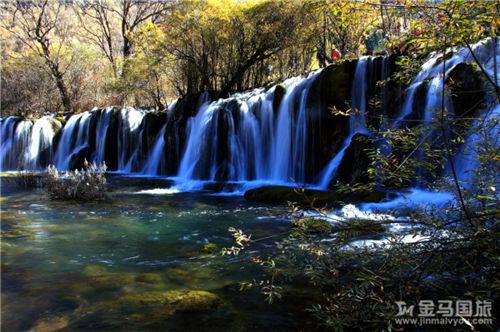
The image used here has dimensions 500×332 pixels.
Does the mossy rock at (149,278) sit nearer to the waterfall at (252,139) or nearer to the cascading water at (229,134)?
the cascading water at (229,134)

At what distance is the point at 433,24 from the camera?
3.29 m

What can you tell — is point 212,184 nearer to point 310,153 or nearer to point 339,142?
point 310,153

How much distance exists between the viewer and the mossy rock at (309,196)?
982cm

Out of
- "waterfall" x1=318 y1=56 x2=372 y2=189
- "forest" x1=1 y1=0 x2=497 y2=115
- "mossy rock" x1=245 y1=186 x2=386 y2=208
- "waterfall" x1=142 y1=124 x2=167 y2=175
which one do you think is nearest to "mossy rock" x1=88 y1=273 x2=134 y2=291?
"mossy rock" x1=245 y1=186 x2=386 y2=208

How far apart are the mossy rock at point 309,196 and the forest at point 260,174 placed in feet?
0.26

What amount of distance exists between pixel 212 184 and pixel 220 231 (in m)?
6.18

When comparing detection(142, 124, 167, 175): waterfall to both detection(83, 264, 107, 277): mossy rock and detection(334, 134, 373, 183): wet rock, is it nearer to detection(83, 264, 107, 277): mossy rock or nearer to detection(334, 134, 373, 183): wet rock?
detection(334, 134, 373, 183): wet rock

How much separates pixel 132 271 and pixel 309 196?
4582mm

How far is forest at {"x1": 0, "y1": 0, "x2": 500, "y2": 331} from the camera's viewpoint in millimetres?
3354

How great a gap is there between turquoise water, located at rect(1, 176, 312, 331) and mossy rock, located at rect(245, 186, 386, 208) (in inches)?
31.2

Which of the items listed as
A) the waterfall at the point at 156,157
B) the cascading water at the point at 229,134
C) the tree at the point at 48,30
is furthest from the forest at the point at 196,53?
the waterfall at the point at 156,157

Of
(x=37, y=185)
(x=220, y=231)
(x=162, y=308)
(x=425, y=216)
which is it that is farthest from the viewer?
(x=37, y=185)

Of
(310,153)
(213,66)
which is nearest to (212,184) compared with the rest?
(310,153)

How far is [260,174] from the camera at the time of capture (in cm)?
1543
